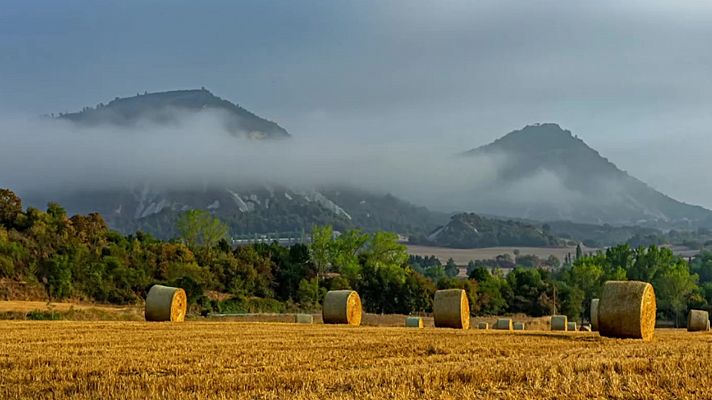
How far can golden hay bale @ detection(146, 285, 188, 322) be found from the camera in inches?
1217

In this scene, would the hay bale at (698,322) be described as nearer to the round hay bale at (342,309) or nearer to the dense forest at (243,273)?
the round hay bale at (342,309)

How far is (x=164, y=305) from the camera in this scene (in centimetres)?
A: 3097

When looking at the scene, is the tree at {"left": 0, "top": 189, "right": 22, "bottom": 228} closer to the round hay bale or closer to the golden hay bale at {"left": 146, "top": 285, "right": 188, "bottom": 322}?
the golden hay bale at {"left": 146, "top": 285, "right": 188, "bottom": 322}

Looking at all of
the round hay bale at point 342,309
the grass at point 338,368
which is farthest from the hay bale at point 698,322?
the grass at point 338,368

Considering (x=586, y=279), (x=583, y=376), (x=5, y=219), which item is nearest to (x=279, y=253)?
(x=5, y=219)

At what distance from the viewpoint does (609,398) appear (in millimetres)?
9570

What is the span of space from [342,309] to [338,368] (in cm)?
2026

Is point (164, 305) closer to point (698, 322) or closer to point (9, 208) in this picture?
point (698, 322)

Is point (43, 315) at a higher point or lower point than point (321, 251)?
lower

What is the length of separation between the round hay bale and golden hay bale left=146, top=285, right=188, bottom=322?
21.4ft

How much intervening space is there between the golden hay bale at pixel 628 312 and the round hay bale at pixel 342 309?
12.6 m

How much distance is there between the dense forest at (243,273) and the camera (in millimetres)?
62594

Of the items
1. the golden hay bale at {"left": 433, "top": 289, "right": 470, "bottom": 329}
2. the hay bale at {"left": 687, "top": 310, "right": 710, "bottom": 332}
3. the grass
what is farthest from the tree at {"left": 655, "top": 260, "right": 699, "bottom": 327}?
the grass

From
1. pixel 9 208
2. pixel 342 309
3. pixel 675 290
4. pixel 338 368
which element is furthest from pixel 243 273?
pixel 338 368
